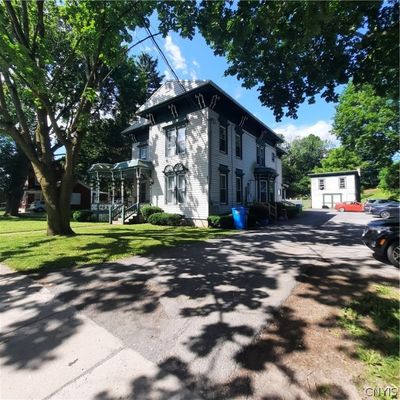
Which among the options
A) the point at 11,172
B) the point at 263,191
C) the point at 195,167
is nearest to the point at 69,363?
the point at 195,167

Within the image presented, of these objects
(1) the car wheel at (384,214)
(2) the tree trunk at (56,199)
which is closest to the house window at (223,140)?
(2) the tree trunk at (56,199)

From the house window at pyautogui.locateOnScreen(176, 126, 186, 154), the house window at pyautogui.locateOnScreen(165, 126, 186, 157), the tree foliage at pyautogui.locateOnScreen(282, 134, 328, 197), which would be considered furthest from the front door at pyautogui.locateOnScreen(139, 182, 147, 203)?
the tree foliage at pyautogui.locateOnScreen(282, 134, 328, 197)

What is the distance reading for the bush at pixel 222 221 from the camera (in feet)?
48.3

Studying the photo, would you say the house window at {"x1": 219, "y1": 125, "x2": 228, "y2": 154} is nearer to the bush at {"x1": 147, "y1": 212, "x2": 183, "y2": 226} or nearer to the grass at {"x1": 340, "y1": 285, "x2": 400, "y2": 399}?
the bush at {"x1": 147, "y1": 212, "x2": 183, "y2": 226}

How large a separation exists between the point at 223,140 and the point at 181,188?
4301 millimetres

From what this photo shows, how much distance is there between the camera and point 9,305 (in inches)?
176

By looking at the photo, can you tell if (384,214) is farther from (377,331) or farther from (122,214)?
(377,331)

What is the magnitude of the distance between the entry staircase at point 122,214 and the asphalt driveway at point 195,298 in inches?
400

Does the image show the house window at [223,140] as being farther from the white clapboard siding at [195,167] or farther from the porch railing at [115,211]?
the porch railing at [115,211]

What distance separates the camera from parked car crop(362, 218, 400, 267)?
6.34 meters

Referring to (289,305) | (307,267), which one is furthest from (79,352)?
(307,267)

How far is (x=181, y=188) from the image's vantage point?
17.3 metres

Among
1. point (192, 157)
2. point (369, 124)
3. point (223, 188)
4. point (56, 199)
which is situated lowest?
point (56, 199)

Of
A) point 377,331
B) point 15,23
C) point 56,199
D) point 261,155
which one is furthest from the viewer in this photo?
point 261,155
